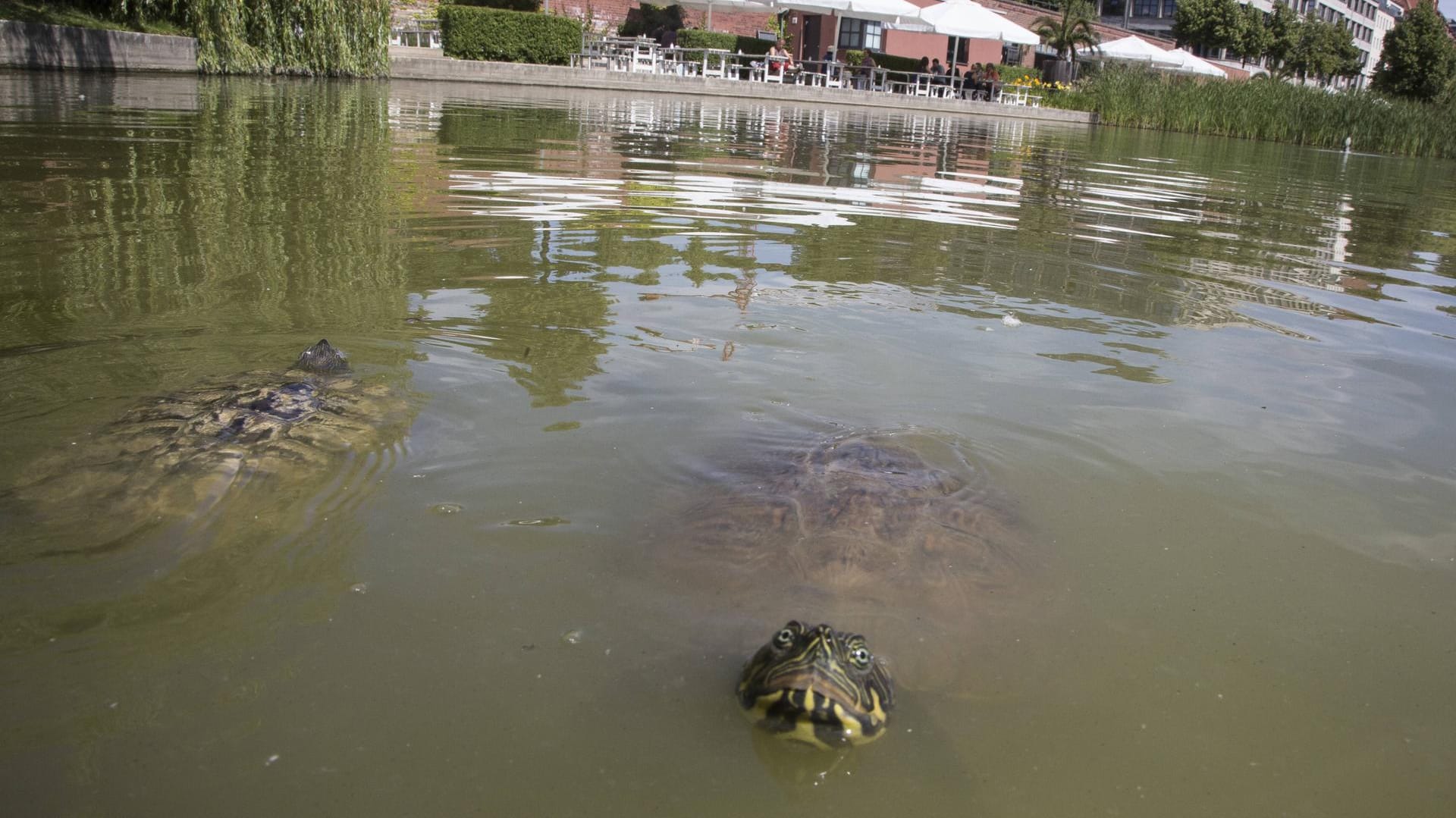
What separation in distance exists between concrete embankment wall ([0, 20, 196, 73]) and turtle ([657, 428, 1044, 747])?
2038cm

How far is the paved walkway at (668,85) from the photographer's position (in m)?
25.6

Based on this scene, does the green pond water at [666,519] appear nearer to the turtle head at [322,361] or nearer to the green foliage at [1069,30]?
the turtle head at [322,361]

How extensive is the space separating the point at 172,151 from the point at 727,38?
31.5 m

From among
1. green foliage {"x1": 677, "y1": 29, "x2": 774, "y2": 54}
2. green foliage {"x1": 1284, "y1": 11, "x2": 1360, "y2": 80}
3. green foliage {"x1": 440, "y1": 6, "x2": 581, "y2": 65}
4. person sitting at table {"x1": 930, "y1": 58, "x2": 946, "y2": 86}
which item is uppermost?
green foliage {"x1": 1284, "y1": 11, "x2": 1360, "y2": 80}

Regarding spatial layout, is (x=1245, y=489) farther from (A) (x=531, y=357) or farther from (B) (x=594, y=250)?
(B) (x=594, y=250)

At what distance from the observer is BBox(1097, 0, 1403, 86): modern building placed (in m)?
70.4

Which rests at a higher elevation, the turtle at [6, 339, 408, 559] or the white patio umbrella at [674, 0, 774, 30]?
the white patio umbrella at [674, 0, 774, 30]

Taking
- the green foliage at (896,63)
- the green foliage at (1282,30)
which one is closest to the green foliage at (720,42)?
the green foliage at (896,63)

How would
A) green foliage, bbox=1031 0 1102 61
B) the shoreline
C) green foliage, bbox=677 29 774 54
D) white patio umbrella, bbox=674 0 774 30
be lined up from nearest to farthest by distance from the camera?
the shoreline < white patio umbrella, bbox=674 0 774 30 < green foliage, bbox=677 29 774 54 < green foliage, bbox=1031 0 1102 61

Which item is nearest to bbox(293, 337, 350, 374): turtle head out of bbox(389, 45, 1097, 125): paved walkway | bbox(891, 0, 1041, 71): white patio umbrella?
bbox(389, 45, 1097, 125): paved walkway

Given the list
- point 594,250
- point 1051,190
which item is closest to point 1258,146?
point 1051,190

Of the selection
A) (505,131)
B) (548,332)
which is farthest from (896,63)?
(548,332)

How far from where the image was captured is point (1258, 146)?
26281mm

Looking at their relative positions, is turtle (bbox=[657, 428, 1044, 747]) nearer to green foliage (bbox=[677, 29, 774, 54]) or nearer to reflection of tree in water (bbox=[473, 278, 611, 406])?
reflection of tree in water (bbox=[473, 278, 611, 406])
